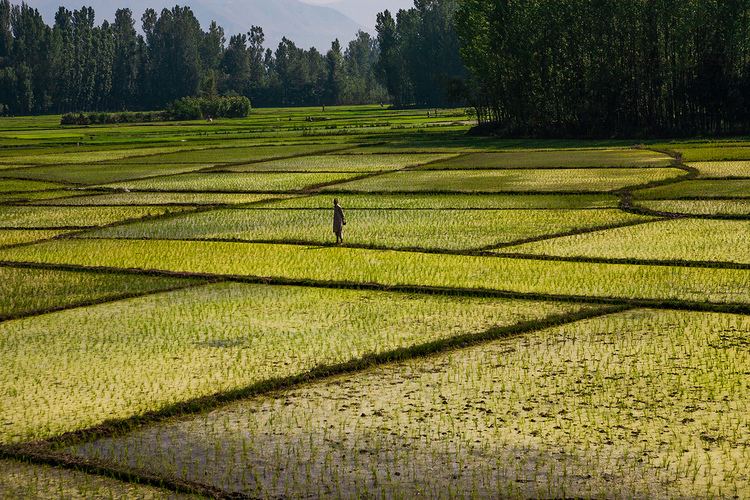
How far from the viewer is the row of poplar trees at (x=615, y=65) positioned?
45.7 m

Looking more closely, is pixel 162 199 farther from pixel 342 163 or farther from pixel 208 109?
pixel 208 109

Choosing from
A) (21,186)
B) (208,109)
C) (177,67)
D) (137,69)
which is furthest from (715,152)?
(137,69)

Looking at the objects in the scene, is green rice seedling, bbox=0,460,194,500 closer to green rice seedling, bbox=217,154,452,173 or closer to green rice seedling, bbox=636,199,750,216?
green rice seedling, bbox=636,199,750,216

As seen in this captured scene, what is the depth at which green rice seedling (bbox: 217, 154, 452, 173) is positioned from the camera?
1426 inches

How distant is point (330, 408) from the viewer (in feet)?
31.2

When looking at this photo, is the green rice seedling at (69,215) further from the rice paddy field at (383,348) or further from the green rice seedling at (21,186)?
the green rice seedling at (21,186)

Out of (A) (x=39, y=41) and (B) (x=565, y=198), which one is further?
(A) (x=39, y=41)

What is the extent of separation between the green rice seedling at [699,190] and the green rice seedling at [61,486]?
18941 mm

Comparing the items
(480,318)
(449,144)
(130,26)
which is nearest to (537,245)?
(480,318)

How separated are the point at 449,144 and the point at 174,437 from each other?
129 ft

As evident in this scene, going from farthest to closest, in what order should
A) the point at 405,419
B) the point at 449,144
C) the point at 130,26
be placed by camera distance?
the point at 130,26
the point at 449,144
the point at 405,419

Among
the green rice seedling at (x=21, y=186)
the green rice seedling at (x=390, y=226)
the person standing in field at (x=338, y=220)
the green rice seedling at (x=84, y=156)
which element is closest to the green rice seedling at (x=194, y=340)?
the person standing in field at (x=338, y=220)

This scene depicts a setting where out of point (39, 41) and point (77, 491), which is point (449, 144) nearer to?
point (77, 491)

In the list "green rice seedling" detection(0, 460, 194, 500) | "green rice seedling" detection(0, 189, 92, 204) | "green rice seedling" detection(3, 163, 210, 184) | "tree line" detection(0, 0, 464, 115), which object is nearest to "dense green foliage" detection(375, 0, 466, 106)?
"tree line" detection(0, 0, 464, 115)
